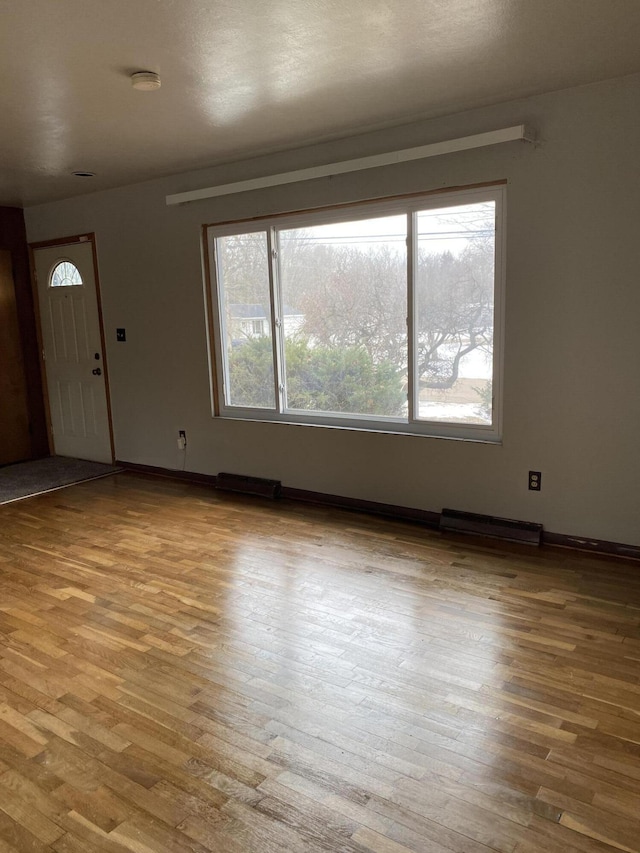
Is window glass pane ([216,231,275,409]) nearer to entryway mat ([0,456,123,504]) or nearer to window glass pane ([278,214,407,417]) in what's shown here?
window glass pane ([278,214,407,417])

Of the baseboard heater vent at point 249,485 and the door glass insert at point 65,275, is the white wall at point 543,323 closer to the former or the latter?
the baseboard heater vent at point 249,485

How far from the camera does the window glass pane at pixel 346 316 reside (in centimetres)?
405

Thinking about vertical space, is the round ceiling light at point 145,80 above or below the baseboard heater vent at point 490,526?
above

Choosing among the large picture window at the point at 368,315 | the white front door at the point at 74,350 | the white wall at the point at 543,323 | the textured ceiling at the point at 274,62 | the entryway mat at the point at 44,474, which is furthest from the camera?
the white front door at the point at 74,350

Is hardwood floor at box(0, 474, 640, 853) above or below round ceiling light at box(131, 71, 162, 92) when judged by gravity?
below

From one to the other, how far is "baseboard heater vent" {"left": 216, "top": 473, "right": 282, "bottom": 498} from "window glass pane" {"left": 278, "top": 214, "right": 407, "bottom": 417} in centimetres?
64

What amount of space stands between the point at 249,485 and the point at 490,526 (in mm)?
1904

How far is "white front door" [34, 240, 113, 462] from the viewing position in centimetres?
A: 579

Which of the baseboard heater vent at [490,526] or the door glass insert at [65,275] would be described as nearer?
the baseboard heater vent at [490,526]

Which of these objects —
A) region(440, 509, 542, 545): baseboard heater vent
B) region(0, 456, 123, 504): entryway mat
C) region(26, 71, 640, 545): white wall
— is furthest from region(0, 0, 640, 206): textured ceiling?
region(0, 456, 123, 504): entryway mat

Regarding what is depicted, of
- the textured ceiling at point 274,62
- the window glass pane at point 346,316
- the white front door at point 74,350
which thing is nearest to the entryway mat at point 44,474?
the white front door at point 74,350

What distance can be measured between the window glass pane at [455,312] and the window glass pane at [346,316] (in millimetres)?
146

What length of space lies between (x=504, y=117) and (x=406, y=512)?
7.99 feet

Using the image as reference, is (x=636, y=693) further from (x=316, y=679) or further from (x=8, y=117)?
(x=8, y=117)
